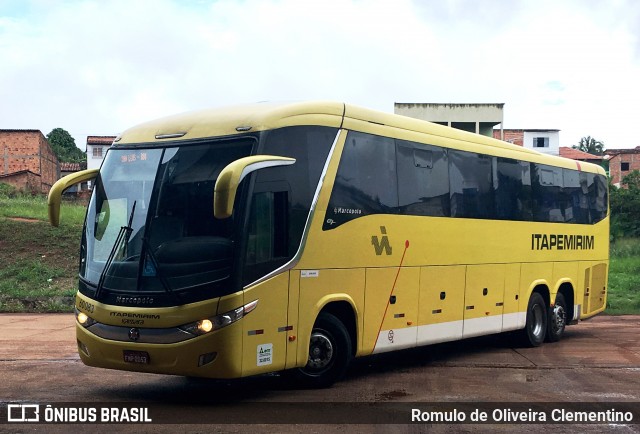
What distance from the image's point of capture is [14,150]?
192ft

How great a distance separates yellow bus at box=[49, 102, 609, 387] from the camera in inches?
350

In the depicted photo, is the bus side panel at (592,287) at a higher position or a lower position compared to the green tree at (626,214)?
lower

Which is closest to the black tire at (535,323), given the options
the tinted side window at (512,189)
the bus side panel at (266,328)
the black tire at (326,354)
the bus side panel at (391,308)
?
the tinted side window at (512,189)

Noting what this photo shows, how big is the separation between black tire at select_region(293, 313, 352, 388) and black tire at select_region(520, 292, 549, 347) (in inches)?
242

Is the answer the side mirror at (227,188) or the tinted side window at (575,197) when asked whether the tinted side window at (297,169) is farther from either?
the tinted side window at (575,197)

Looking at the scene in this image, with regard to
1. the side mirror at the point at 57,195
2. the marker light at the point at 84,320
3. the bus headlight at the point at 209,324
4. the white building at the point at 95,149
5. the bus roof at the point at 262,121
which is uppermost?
the white building at the point at 95,149

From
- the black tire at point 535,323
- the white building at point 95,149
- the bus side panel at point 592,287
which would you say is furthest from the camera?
the white building at point 95,149

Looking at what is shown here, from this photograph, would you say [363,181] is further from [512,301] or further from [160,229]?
[512,301]

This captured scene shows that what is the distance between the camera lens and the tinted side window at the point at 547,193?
1577 cm

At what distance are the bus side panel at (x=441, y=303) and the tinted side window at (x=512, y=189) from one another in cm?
187

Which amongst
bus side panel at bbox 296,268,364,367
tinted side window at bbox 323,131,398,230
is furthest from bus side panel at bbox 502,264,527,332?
bus side panel at bbox 296,268,364,367

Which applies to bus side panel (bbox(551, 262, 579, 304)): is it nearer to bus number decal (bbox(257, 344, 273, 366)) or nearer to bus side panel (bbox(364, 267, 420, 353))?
bus side panel (bbox(364, 267, 420, 353))

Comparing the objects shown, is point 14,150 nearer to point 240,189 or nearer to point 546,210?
point 546,210

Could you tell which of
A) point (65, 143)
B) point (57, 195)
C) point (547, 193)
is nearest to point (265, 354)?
point (57, 195)
